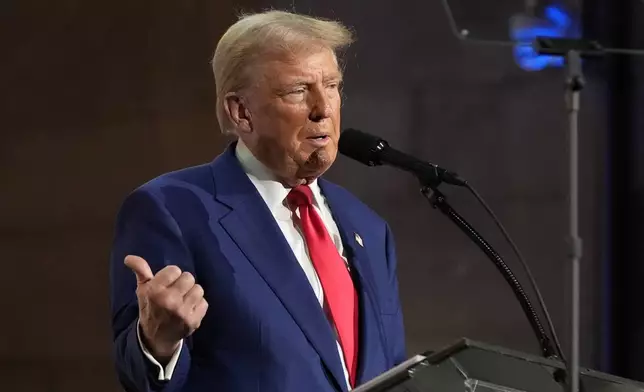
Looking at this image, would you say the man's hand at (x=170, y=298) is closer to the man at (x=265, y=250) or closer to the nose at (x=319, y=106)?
the man at (x=265, y=250)

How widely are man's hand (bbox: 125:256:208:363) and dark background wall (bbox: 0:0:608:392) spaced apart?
0.84 meters

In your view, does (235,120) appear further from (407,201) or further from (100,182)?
(407,201)

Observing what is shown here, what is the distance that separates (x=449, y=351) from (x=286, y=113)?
553 mm

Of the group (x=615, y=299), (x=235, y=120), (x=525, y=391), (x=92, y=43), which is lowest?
(x=615, y=299)

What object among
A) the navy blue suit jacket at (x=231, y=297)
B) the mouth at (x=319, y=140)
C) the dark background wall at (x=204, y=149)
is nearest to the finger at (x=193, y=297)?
the navy blue suit jacket at (x=231, y=297)

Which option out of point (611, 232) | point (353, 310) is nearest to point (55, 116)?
point (353, 310)

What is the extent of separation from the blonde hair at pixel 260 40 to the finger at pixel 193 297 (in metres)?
0.48

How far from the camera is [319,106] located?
1351mm

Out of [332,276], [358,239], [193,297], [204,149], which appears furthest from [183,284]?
[204,149]

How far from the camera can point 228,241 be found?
1.27 meters

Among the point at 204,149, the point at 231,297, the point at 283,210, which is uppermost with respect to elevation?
the point at 204,149

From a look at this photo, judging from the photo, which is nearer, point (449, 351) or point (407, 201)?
point (449, 351)

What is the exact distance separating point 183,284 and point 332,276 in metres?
0.38

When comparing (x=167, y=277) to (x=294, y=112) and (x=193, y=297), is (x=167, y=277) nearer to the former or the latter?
(x=193, y=297)
